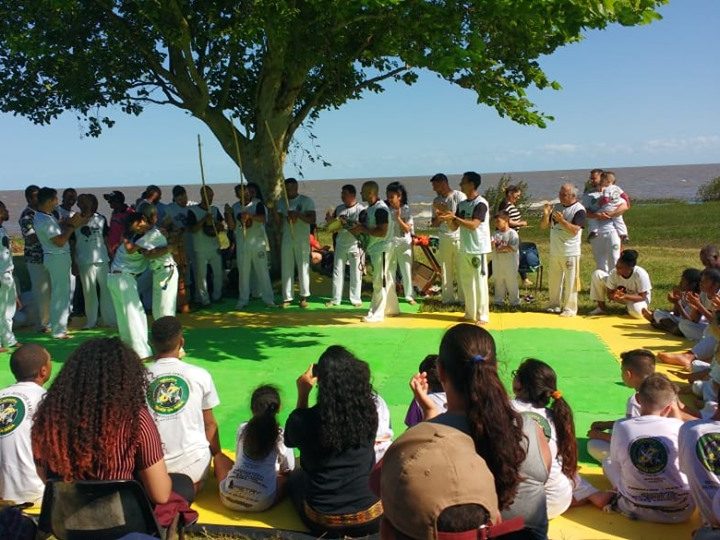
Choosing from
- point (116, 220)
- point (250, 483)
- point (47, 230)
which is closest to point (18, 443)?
point (250, 483)

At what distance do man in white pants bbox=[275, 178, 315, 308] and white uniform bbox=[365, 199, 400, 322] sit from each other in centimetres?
149

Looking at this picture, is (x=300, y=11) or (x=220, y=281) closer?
(x=300, y=11)

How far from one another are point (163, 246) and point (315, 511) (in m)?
4.78

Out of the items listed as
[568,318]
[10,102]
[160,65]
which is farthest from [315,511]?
[10,102]

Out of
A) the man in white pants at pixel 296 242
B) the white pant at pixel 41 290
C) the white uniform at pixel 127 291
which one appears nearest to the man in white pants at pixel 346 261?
the man in white pants at pixel 296 242

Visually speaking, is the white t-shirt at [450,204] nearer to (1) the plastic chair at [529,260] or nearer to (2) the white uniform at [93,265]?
(1) the plastic chair at [529,260]

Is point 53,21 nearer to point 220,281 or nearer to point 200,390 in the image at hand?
point 220,281

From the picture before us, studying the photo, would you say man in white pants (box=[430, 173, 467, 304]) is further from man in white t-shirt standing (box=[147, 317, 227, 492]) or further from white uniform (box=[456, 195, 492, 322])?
man in white t-shirt standing (box=[147, 317, 227, 492])

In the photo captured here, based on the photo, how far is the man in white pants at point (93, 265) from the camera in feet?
32.1

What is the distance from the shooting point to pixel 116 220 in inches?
401

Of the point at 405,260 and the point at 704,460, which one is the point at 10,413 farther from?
the point at 405,260

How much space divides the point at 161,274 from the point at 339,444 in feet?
16.2

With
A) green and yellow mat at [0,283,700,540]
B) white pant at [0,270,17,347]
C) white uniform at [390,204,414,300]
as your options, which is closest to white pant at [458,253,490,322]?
green and yellow mat at [0,283,700,540]

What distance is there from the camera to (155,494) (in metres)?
3.35
